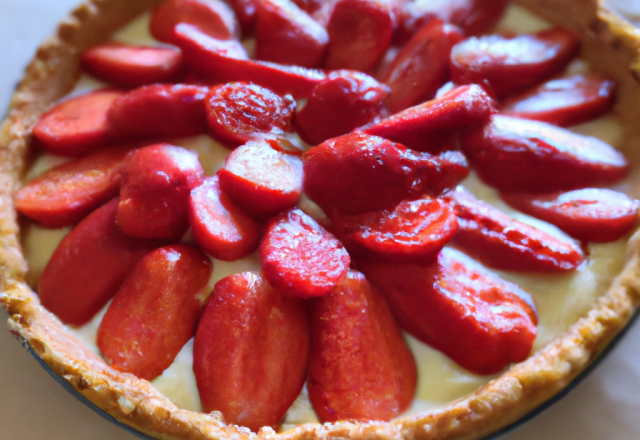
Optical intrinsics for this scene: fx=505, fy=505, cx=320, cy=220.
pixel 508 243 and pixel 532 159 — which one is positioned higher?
pixel 532 159

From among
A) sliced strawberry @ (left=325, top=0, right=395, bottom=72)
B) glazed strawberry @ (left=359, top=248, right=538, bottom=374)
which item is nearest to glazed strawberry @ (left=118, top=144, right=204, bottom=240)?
glazed strawberry @ (left=359, top=248, right=538, bottom=374)

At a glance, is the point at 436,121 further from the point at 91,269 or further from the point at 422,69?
the point at 91,269

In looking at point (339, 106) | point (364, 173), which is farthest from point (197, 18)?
point (364, 173)

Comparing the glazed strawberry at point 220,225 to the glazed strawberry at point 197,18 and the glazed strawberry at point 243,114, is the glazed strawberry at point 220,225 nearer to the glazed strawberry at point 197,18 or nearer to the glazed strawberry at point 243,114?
the glazed strawberry at point 243,114

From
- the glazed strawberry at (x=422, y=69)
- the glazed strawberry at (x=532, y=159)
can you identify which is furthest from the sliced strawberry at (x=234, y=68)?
the glazed strawberry at (x=532, y=159)

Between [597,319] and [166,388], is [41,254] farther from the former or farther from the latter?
[597,319]

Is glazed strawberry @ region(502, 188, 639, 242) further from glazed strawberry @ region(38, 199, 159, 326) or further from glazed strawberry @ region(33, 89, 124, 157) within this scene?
glazed strawberry @ region(33, 89, 124, 157)

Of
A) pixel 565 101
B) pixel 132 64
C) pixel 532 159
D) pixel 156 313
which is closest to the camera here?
pixel 156 313
